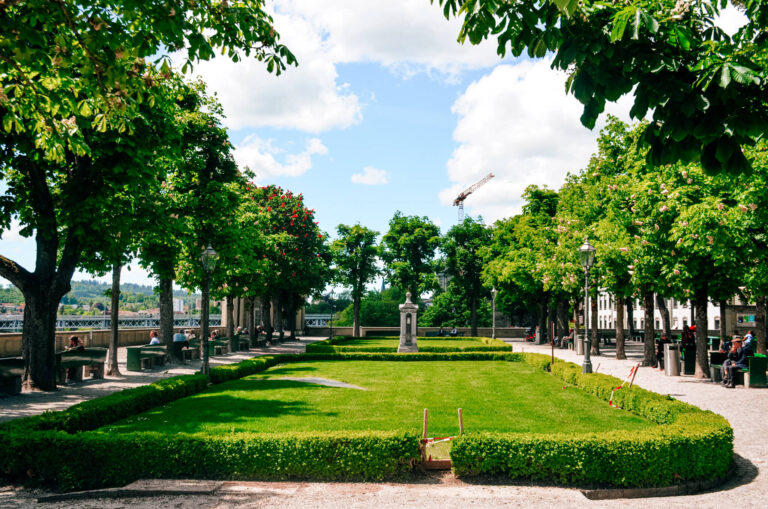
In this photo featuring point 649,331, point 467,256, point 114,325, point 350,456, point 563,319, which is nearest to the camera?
point 350,456

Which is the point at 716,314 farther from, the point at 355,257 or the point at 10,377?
the point at 10,377

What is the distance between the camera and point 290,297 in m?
51.0

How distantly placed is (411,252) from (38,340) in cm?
4804

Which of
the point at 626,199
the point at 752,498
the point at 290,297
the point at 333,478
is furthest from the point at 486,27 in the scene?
the point at 290,297

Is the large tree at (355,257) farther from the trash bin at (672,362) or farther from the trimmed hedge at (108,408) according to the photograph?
the trimmed hedge at (108,408)

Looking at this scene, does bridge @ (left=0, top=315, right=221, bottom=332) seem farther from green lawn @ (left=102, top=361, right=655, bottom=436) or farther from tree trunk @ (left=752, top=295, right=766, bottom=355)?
tree trunk @ (left=752, top=295, right=766, bottom=355)

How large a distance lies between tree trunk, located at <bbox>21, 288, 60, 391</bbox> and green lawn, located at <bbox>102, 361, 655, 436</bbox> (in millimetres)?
5027

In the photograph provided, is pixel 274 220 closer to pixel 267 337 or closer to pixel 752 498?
pixel 267 337

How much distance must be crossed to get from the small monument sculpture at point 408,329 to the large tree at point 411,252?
22.6 meters

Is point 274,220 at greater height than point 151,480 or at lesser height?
greater

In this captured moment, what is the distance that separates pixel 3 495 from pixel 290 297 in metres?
42.3

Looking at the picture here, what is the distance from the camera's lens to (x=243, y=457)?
31.3ft

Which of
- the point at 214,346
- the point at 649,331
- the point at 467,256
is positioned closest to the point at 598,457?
the point at 649,331

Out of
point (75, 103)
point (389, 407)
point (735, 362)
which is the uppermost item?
point (75, 103)
